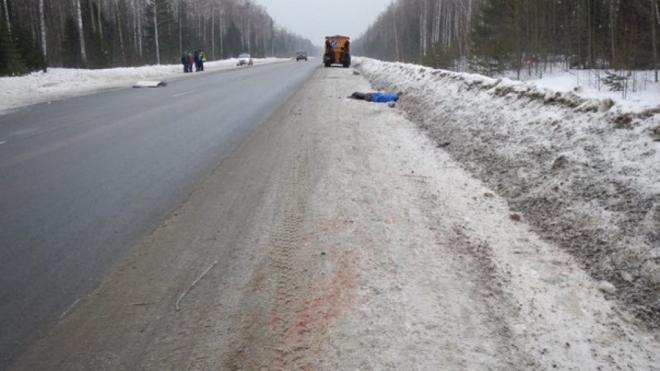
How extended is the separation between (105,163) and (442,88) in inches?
296

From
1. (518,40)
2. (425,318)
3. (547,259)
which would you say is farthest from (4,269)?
(518,40)

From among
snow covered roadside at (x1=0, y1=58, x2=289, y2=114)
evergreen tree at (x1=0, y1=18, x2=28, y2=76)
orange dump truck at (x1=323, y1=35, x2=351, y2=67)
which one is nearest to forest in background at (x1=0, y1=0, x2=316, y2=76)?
evergreen tree at (x1=0, y1=18, x2=28, y2=76)

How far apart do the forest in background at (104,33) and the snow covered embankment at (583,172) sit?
28.6 meters

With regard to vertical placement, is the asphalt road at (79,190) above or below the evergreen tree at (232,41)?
below

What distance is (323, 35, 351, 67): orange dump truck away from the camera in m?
38.6

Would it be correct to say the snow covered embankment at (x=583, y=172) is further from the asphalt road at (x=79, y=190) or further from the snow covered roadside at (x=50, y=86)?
the snow covered roadside at (x=50, y=86)

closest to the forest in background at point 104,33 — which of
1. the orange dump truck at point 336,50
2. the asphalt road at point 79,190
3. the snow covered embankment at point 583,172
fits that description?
the orange dump truck at point 336,50

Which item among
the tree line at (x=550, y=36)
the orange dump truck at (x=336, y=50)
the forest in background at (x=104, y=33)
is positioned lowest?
the tree line at (x=550, y=36)

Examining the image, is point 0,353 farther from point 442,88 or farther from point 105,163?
point 442,88

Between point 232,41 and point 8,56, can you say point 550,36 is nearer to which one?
point 8,56

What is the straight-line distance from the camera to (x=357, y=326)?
2422 millimetres

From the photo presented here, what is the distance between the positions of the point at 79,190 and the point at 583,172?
5.33 metres

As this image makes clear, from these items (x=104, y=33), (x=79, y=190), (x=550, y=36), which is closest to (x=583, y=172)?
(x=79, y=190)

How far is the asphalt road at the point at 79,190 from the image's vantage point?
284cm
